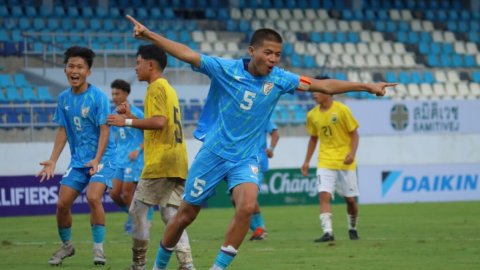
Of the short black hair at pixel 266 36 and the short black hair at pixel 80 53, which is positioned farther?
the short black hair at pixel 80 53

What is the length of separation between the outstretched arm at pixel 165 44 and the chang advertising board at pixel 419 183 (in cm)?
1914

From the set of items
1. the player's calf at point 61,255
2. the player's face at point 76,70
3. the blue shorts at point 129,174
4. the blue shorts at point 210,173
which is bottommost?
the player's calf at point 61,255

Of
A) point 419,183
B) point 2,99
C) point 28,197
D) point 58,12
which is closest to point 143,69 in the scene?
point 28,197

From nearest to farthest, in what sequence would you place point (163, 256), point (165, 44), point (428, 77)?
point (165, 44) < point (163, 256) < point (428, 77)

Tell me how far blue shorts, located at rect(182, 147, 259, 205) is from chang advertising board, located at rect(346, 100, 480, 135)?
19.4 metres

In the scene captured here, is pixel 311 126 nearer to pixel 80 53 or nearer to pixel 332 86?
pixel 80 53

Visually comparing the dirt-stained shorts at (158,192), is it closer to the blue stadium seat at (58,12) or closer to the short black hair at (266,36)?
the short black hair at (266,36)

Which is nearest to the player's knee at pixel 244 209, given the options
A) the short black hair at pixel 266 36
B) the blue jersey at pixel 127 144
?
the short black hair at pixel 266 36

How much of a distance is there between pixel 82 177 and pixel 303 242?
173 inches

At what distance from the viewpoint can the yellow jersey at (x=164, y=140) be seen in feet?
37.5

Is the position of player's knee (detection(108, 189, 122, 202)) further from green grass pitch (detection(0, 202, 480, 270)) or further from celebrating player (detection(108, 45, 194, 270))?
celebrating player (detection(108, 45, 194, 270))

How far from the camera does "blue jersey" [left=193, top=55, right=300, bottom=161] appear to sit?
10133mm

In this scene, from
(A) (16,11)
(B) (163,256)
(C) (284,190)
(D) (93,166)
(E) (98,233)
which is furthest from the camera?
(A) (16,11)

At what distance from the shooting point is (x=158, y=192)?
11.5 metres
